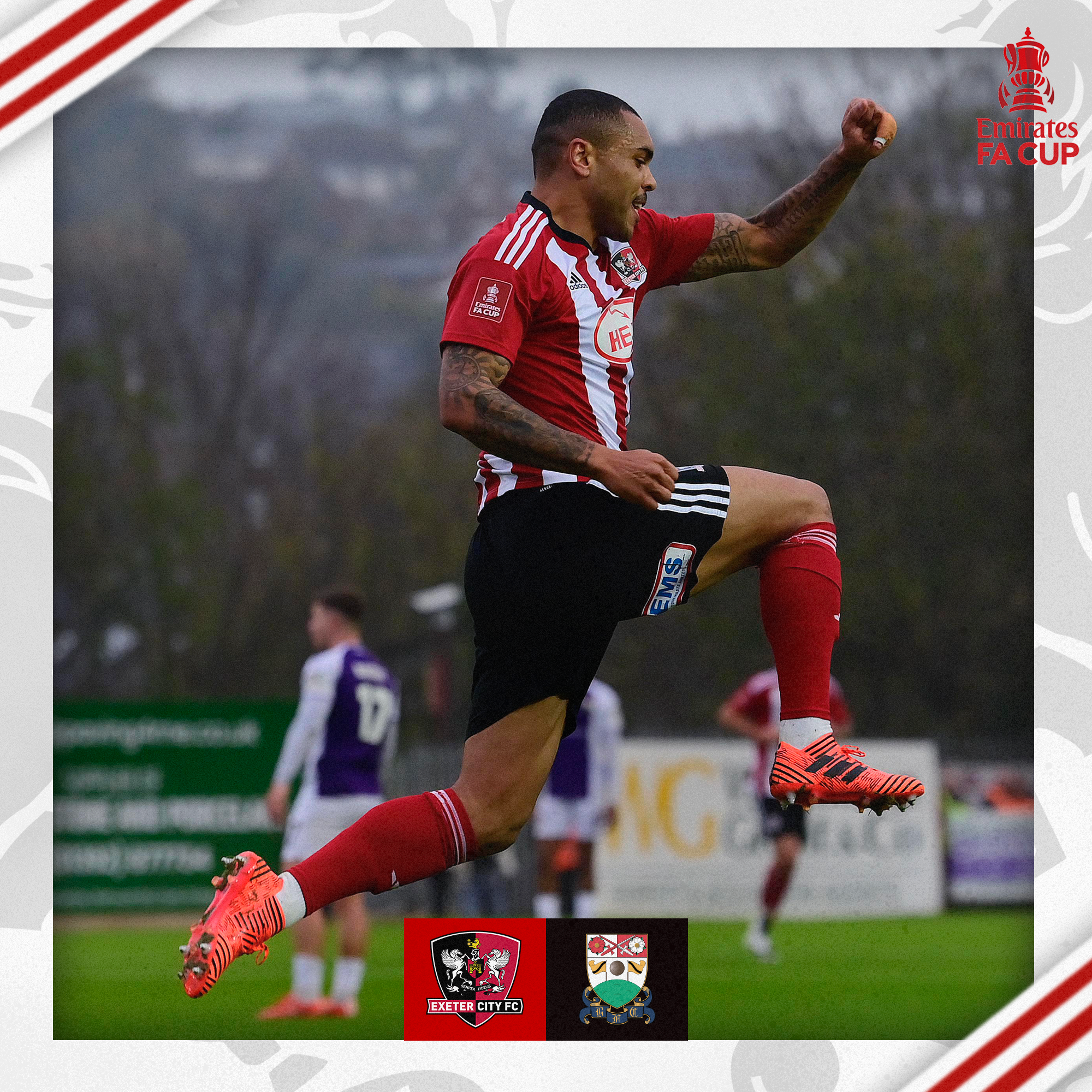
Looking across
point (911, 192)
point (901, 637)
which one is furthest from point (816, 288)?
point (901, 637)

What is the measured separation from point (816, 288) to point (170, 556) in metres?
7.07

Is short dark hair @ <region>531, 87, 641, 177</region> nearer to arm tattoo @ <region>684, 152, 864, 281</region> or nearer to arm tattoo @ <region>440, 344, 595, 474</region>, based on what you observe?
arm tattoo @ <region>684, 152, 864, 281</region>

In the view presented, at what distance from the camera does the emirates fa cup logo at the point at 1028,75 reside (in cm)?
555

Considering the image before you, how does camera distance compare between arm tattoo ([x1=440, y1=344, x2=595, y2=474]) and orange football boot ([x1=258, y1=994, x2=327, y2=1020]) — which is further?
orange football boot ([x1=258, y1=994, x2=327, y2=1020])

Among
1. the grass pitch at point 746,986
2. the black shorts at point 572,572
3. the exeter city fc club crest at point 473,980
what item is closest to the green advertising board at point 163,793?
the grass pitch at point 746,986

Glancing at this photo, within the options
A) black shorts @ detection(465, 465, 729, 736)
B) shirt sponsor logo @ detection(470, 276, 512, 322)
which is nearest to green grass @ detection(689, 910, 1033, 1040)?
black shorts @ detection(465, 465, 729, 736)

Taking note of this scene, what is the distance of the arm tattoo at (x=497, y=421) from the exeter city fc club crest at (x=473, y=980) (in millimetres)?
2650

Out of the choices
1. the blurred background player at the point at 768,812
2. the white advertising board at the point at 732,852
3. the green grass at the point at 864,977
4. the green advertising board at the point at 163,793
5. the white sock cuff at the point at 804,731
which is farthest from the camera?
the white advertising board at the point at 732,852

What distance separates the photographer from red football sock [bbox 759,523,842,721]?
369 centimetres

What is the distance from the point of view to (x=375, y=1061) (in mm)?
5328

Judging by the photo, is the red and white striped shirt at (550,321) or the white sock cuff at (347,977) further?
the white sock cuff at (347,977)

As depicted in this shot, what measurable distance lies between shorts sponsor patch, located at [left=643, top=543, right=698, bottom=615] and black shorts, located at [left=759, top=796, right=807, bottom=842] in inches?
225

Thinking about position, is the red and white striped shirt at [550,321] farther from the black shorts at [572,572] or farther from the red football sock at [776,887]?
the red football sock at [776,887]

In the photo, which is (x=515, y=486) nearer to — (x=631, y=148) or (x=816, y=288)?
(x=631, y=148)
